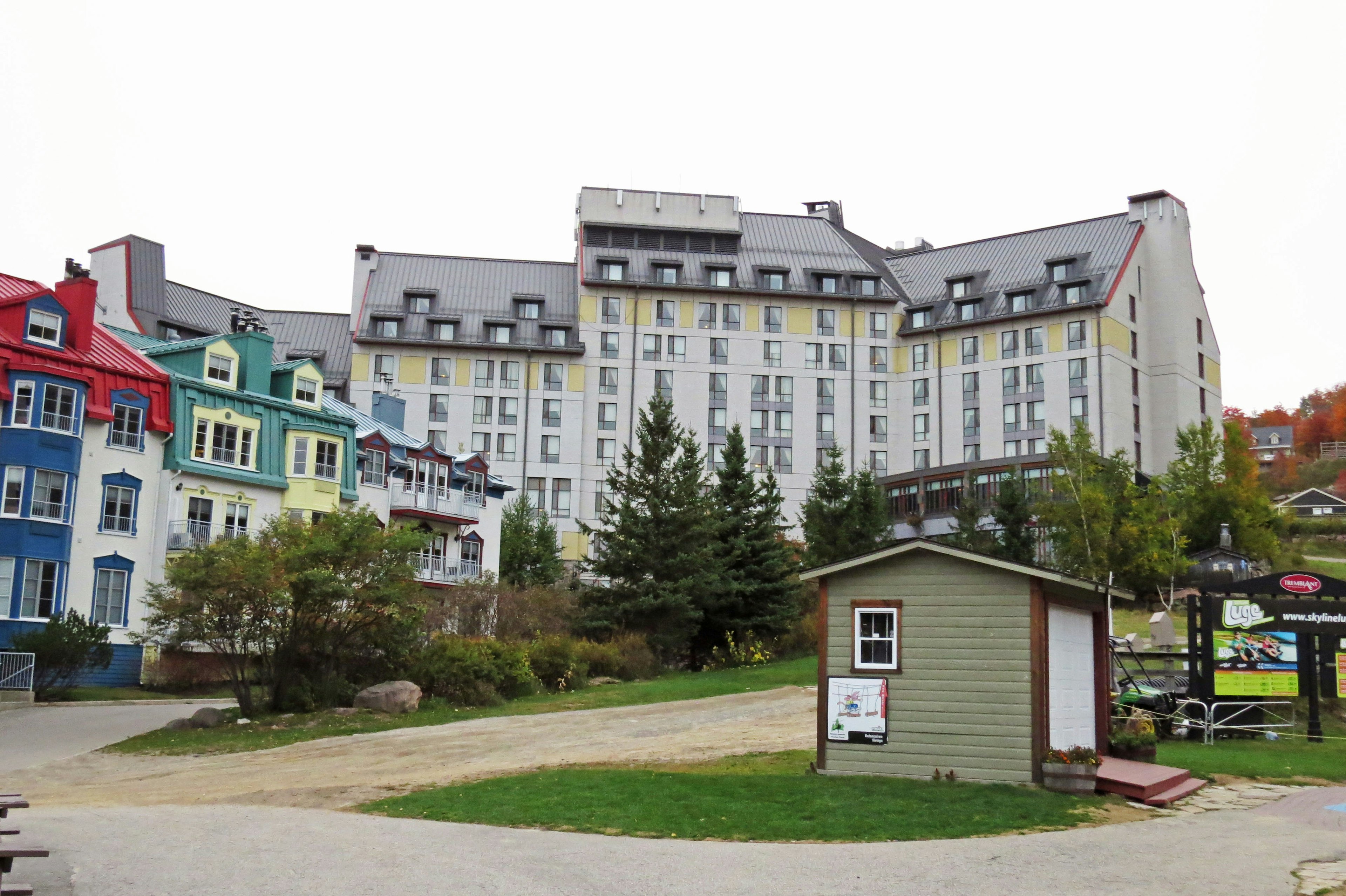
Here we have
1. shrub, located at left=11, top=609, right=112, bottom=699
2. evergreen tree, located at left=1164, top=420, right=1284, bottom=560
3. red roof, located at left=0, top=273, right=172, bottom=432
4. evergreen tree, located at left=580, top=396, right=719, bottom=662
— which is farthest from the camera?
evergreen tree, located at left=1164, top=420, right=1284, bottom=560

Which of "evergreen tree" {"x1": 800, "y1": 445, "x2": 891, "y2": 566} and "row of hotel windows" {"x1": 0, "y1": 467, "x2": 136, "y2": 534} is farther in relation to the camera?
"evergreen tree" {"x1": 800, "y1": 445, "x2": 891, "y2": 566}

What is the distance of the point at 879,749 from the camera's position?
19594 mm

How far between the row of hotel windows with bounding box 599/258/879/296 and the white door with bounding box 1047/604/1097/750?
66.5 m

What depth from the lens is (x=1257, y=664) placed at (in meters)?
26.7

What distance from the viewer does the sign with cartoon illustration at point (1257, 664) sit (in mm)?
26609

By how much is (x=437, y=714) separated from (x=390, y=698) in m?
1.27

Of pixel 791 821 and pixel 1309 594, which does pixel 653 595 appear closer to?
pixel 1309 594

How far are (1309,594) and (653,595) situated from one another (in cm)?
2061

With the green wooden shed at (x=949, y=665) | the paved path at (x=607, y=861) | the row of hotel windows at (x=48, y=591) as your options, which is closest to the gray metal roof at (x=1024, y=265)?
the row of hotel windows at (x=48, y=591)

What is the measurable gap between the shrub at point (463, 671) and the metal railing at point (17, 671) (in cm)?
1147

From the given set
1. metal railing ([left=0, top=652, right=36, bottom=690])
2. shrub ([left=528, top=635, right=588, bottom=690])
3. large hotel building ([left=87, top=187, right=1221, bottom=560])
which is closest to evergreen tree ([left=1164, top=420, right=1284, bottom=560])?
large hotel building ([left=87, top=187, right=1221, bottom=560])

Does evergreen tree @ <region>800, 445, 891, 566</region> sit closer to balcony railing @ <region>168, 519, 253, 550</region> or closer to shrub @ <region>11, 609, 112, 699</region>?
balcony railing @ <region>168, 519, 253, 550</region>

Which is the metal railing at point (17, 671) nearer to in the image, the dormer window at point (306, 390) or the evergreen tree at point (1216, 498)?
the dormer window at point (306, 390)

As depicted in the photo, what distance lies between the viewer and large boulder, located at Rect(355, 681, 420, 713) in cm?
3025
